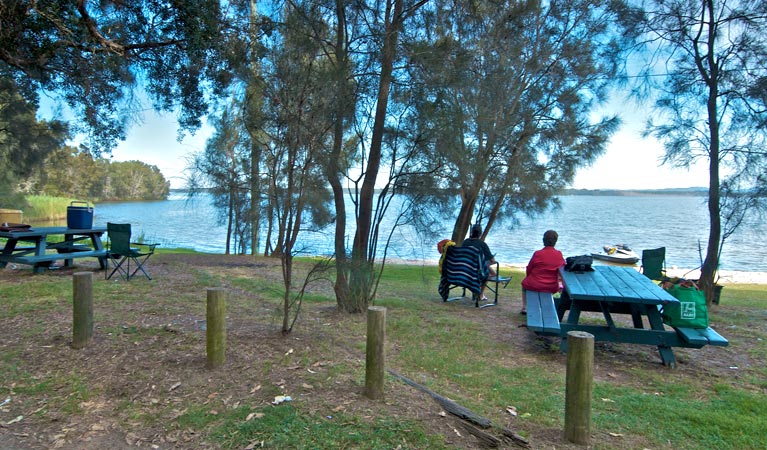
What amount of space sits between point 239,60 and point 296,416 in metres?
3.89

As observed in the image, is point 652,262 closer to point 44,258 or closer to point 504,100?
point 504,100

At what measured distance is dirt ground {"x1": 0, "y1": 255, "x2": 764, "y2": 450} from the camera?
2.82 m

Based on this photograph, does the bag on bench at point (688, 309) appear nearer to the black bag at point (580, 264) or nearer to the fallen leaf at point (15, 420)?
the black bag at point (580, 264)

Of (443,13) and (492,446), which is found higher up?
(443,13)

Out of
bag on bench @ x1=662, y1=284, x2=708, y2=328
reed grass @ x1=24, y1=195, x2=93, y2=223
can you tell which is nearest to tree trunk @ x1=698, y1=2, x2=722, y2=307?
bag on bench @ x1=662, y1=284, x2=708, y2=328

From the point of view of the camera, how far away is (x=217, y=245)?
21.2m

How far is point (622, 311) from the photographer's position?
5273 millimetres

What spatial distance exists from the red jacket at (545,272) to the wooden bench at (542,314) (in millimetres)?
75

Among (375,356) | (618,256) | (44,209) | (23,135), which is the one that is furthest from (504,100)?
(44,209)

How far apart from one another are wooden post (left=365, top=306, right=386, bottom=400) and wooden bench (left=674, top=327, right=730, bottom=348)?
282 cm

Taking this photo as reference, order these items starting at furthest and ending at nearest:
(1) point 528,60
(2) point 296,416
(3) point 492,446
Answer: (1) point 528,60 < (2) point 296,416 < (3) point 492,446

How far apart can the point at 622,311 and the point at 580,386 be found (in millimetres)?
2968

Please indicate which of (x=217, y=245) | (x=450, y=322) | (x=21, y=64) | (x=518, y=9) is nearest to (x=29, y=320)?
(x=21, y=64)

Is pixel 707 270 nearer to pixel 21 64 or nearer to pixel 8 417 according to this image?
pixel 8 417
